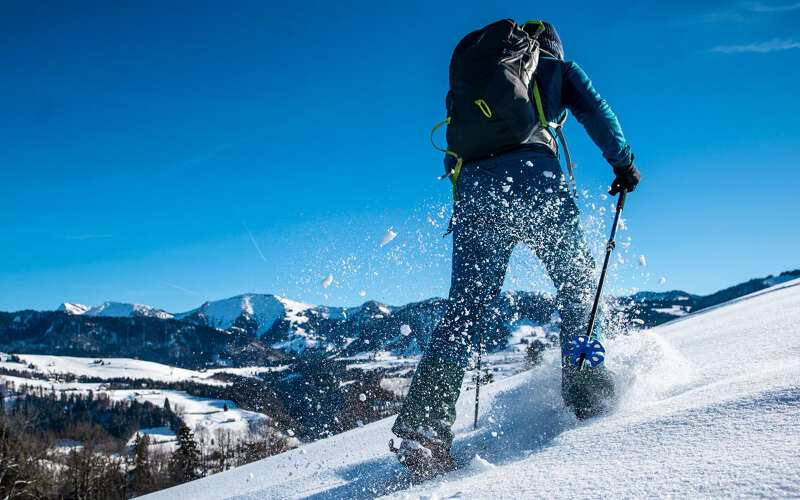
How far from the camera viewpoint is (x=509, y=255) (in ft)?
7.72

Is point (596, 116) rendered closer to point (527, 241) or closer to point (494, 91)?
point (494, 91)

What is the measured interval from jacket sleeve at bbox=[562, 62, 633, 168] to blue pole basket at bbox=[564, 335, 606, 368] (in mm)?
971

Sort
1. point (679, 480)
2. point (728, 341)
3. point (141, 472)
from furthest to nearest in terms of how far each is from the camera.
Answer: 1. point (141, 472)
2. point (728, 341)
3. point (679, 480)

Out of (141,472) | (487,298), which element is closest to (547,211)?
(487,298)

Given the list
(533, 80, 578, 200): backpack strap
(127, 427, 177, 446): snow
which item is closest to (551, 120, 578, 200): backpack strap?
(533, 80, 578, 200): backpack strap

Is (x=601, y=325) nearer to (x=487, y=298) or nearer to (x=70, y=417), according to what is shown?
(x=487, y=298)

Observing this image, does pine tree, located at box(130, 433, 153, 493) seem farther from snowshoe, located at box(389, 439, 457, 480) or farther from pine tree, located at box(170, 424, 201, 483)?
snowshoe, located at box(389, 439, 457, 480)

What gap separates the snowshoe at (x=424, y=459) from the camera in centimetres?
212

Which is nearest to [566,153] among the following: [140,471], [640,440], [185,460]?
[640,440]

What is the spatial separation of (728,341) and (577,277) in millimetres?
2327

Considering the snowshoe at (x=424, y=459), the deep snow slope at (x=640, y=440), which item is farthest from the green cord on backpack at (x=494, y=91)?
the snowshoe at (x=424, y=459)

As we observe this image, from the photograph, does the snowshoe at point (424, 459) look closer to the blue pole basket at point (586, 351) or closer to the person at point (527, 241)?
the person at point (527, 241)

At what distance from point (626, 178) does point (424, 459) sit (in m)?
1.80

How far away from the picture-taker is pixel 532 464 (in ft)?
5.65
